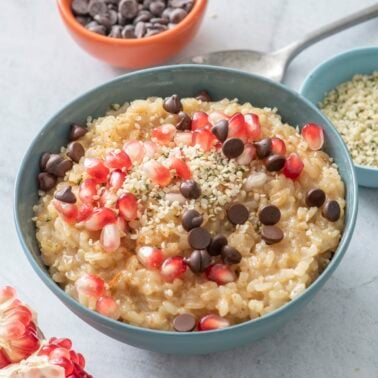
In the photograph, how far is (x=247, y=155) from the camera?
9.96 ft

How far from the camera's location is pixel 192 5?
3.92 meters

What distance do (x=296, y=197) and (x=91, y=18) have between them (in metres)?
1.47

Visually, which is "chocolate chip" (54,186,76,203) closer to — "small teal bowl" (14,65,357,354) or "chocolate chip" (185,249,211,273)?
"small teal bowl" (14,65,357,354)

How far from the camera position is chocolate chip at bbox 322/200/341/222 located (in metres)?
2.93

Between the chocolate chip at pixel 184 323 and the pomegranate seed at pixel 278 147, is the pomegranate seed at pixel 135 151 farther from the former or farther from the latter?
the chocolate chip at pixel 184 323

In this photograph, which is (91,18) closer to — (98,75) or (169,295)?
(98,75)

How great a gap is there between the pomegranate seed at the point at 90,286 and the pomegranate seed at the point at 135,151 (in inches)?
19.3

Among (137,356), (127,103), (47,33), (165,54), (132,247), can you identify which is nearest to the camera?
(132,247)

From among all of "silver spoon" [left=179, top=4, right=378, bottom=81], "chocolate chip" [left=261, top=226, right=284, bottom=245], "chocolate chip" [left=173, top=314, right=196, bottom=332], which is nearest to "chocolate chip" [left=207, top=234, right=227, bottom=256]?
"chocolate chip" [left=261, top=226, right=284, bottom=245]

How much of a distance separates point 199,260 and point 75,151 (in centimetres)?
69

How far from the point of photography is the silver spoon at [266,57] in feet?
12.7

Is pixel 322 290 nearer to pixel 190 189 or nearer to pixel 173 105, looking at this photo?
pixel 190 189

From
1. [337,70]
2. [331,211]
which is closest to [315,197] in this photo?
[331,211]

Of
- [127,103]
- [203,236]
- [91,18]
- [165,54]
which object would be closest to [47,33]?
[91,18]
